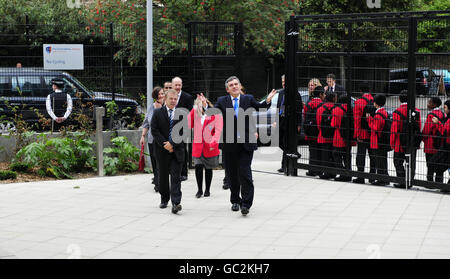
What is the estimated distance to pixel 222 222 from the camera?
8.84m

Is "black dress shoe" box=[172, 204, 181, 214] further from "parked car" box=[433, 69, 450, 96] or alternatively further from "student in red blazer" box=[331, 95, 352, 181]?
"parked car" box=[433, 69, 450, 96]

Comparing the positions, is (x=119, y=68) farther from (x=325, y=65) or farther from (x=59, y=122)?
(x=325, y=65)

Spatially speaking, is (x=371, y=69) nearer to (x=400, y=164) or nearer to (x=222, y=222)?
(x=400, y=164)

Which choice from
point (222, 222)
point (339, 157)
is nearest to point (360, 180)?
point (339, 157)

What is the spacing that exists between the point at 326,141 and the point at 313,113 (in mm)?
566

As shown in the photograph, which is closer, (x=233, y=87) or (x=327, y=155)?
(x=233, y=87)

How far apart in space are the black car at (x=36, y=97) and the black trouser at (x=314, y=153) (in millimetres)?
3962

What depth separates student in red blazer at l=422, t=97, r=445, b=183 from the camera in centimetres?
1048

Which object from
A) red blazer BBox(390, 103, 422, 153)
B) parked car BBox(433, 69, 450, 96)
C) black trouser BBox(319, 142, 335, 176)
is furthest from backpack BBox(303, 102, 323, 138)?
parked car BBox(433, 69, 450, 96)

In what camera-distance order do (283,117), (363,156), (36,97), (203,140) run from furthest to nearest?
1. (36,97)
2. (283,117)
3. (363,156)
4. (203,140)

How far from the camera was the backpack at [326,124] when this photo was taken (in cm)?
1188

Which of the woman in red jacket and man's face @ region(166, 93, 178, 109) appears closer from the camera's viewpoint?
man's face @ region(166, 93, 178, 109)

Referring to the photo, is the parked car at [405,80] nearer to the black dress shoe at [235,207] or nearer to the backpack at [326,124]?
the backpack at [326,124]

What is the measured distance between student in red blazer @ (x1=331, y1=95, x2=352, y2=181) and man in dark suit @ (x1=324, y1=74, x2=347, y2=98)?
14cm
